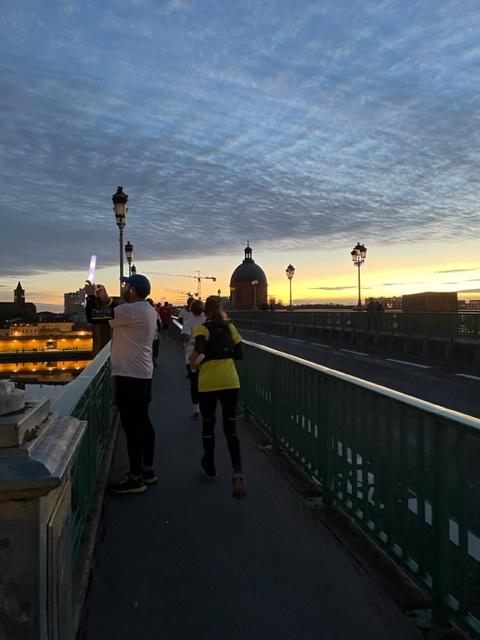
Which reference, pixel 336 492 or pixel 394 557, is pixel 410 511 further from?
pixel 336 492

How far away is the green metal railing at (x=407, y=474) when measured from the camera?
9.74 ft

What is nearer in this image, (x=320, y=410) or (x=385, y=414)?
(x=385, y=414)

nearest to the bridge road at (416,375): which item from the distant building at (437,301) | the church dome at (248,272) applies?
the distant building at (437,301)

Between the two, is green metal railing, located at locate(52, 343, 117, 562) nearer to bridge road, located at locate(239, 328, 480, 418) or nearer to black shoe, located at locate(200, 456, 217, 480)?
black shoe, located at locate(200, 456, 217, 480)

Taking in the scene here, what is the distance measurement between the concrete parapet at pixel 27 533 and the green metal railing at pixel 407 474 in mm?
1923

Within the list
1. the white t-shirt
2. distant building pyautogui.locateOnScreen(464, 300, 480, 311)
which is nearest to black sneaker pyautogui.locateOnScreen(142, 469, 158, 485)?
the white t-shirt

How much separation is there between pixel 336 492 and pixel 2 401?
352 cm

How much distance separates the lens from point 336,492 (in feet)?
16.3

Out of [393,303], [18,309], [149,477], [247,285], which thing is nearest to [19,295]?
[18,309]

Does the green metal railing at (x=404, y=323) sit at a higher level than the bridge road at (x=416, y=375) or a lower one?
higher

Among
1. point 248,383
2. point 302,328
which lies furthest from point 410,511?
point 302,328

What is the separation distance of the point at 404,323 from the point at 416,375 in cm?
923

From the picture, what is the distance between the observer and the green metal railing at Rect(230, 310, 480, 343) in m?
20.9

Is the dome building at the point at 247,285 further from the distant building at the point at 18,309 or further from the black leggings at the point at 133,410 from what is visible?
the black leggings at the point at 133,410
